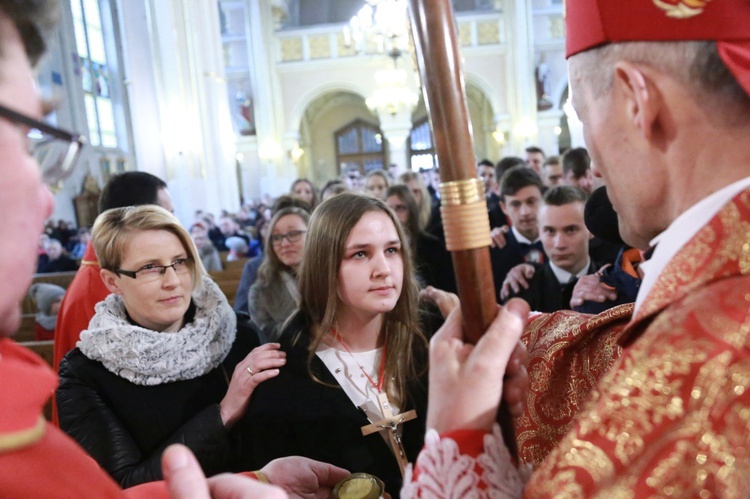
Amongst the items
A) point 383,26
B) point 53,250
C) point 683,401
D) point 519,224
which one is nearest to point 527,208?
point 519,224

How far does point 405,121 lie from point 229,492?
18.6 m

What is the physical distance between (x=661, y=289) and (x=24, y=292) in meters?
0.81

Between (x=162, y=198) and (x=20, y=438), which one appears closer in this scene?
(x=20, y=438)

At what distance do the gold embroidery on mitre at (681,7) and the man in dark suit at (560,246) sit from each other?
2.20 meters

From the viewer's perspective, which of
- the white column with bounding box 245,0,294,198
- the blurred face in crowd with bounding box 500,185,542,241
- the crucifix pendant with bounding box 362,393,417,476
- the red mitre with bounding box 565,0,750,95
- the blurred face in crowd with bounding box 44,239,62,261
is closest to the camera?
the red mitre with bounding box 565,0,750,95

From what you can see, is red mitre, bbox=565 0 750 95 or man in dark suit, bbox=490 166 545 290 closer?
red mitre, bbox=565 0 750 95

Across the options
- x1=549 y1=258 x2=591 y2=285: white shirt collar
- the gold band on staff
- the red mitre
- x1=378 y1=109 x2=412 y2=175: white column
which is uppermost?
x1=378 y1=109 x2=412 y2=175: white column

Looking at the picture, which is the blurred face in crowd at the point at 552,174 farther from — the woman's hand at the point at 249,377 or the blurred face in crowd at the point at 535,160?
the woman's hand at the point at 249,377

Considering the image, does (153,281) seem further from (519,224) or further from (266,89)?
(266,89)

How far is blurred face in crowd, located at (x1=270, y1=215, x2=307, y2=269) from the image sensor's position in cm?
350

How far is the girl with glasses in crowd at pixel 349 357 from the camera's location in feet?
5.85

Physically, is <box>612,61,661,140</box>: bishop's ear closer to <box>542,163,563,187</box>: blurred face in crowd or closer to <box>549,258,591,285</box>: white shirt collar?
<box>549,258,591,285</box>: white shirt collar

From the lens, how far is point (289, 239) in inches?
139

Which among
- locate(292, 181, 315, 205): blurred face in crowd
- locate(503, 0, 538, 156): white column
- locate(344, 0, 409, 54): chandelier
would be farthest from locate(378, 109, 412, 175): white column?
locate(292, 181, 315, 205): blurred face in crowd
